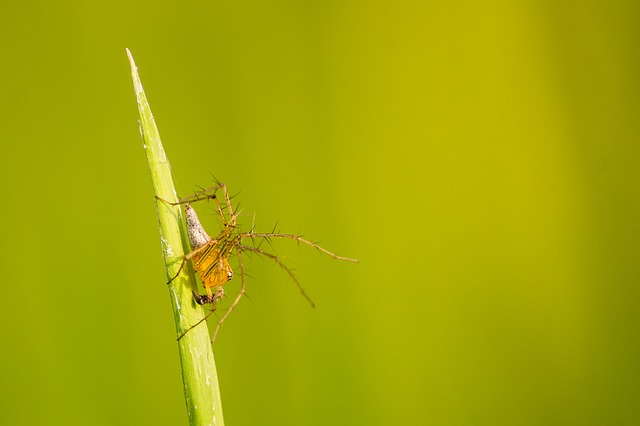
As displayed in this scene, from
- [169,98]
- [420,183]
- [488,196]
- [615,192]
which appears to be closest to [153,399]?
[169,98]

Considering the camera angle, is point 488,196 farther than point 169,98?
Yes

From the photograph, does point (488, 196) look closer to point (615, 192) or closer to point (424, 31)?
point (615, 192)

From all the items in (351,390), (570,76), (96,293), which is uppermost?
(570,76)

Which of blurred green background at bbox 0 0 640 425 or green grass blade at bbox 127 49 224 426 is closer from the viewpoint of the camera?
green grass blade at bbox 127 49 224 426

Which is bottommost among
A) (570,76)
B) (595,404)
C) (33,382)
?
(595,404)

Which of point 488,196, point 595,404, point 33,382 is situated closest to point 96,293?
point 33,382

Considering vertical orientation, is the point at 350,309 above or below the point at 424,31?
below

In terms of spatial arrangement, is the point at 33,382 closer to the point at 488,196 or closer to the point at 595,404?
the point at 488,196

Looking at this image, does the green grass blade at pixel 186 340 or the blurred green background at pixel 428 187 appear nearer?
the green grass blade at pixel 186 340

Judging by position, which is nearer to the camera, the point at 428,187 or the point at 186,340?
the point at 186,340
